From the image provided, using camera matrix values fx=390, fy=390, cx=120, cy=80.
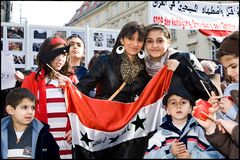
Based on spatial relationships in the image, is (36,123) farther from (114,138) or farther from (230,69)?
(230,69)

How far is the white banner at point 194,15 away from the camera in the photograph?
24.2ft

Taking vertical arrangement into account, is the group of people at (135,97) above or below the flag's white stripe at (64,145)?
above

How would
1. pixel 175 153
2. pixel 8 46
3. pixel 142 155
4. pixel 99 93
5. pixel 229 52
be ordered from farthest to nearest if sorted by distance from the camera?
1. pixel 8 46
2. pixel 99 93
3. pixel 142 155
4. pixel 175 153
5. pixel 229 52

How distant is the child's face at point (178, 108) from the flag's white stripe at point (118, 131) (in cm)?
26

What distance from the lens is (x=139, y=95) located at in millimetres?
3691

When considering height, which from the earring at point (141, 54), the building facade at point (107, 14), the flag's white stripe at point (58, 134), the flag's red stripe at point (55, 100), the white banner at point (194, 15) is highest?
the building facade at point (107, 14)

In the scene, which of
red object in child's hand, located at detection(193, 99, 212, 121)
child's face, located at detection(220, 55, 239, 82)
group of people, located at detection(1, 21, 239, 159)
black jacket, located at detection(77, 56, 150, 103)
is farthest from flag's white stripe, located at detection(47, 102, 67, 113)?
child's face, located at detection(220, 55, 239, 82)

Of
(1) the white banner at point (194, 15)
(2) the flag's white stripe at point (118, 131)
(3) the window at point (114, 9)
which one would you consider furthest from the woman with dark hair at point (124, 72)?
(3) the window at point (114, 9)

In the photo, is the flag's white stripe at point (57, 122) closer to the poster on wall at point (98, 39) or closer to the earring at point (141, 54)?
the earring at point (141, 54)

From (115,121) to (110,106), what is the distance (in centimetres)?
15

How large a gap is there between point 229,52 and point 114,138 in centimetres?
135

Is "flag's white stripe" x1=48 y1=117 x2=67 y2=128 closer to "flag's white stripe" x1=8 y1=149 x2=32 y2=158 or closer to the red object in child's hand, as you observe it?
"flag's white stripe" x1=8 y1=149 x2=32 y2=158

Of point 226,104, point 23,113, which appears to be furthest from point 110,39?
point 226,104

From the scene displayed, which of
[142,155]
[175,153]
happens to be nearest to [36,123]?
[142,155]
